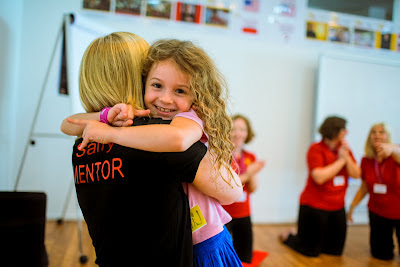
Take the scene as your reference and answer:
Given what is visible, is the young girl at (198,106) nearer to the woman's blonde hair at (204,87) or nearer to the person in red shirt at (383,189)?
the woman's blonde hair at (204,87)

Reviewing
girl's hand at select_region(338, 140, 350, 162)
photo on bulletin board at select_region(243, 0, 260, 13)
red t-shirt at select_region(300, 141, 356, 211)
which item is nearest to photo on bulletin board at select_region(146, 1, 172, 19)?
photo on bulletin board at select_region(243, 0, 260, 13)

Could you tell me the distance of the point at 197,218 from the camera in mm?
846

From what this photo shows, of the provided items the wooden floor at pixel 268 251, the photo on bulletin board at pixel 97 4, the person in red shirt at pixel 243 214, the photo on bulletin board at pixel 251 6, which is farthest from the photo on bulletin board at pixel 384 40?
the photo on bulletin board at pixel 97 4

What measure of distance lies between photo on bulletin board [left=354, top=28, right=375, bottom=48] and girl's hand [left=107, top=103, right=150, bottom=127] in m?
3.99

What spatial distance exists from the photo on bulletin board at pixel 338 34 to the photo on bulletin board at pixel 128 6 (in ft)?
7.73

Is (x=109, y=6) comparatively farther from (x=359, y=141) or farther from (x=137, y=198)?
(x=359, y=141)

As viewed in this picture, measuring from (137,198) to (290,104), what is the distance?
3336 mm

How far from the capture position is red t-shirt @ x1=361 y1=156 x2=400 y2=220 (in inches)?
113

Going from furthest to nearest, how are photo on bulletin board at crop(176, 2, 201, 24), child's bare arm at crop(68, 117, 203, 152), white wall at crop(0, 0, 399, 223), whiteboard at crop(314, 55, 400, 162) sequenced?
whiteboard at crop(314, 55, 400, 162) → photo on bulletin board at crop(176, 2, 201, 24) → white wall at crop(0, 0, 399, 223) → child's bare arm at crop(68, 117, 203, 152)

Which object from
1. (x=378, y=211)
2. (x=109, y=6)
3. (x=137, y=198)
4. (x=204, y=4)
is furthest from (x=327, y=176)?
(x=109, y=6)

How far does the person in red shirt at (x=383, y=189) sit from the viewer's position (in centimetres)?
286

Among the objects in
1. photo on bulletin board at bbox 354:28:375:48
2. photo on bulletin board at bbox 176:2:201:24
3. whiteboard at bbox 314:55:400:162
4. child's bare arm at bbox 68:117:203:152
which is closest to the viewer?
child's bare arm at bbox 68:117:203:152

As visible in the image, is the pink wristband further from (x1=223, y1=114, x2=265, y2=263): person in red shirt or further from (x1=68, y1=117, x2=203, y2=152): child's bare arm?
(x1=223, y1=114, x2=265, y2=263): person in red shirt

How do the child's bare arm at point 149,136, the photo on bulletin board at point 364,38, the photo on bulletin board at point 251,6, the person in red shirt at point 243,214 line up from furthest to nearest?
the photo on bulletin board at point 364,38
the photo on bulletin board at point 251,6
the person in red shirt at point 243,214
the child's bare arm at point 149,136
